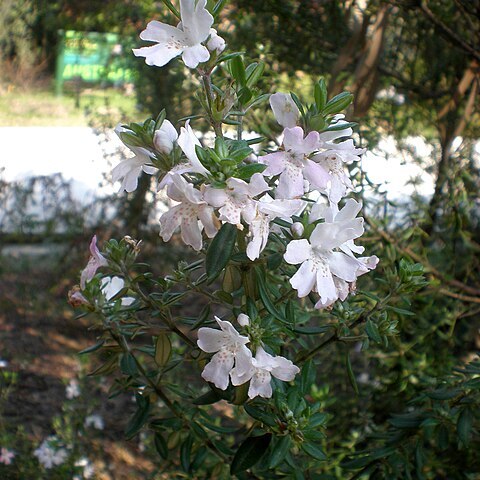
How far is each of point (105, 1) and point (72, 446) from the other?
117 inches

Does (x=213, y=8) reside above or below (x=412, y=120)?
above

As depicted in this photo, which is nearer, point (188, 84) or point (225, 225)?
point (225, 225)

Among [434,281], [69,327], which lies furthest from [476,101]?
[69,327]

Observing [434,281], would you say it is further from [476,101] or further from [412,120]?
[412,120]

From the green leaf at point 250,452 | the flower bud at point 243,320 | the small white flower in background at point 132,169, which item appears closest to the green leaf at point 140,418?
the green leaf at point 250,452

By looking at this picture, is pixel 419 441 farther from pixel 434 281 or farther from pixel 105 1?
pixel 105 1

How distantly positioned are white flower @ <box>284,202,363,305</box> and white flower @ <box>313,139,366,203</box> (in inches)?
2.1

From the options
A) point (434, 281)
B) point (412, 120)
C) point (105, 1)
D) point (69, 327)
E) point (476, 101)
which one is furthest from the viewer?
point (105, 1)

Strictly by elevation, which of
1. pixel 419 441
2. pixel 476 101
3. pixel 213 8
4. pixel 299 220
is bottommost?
pixel 419 441

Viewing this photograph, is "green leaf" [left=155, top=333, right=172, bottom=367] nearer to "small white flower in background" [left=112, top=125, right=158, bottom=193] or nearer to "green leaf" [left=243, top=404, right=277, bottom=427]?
"green leaf" [left=243, top=404, right=277, bottom=427]

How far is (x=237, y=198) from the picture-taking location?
968 mm

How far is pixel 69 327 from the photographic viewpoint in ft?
12.2

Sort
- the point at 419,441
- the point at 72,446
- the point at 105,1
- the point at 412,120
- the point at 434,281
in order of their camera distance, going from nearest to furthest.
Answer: the point at 419,441, the point at 434,281, the point at 72,446, the point at 412,120, the point at 105,1

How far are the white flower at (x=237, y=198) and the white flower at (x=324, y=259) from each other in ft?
0.33
